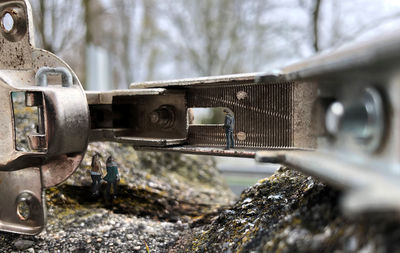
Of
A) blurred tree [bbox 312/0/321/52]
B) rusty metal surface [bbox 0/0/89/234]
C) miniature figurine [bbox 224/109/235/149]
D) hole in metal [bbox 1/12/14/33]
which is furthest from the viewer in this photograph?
blurred tree [bbox 312/0/321/52]

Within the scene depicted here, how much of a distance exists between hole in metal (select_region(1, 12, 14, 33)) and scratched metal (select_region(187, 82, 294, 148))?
2.24ft

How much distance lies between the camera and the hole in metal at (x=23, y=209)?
4.00 feet

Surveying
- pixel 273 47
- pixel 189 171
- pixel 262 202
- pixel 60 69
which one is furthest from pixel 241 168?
pixel 60 69

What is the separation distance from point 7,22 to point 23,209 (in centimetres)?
69

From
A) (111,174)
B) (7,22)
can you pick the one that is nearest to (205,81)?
(111,174)

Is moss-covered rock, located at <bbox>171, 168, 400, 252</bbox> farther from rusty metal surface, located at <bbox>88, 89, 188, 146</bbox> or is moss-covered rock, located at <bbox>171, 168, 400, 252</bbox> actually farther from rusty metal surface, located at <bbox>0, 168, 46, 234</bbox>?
rusty metal surface, located at <bbox>0, 168, 46, 234</bbox>

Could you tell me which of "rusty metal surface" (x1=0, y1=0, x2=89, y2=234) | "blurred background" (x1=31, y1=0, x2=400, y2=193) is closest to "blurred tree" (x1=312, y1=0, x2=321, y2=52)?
"blurred background" (x1=31, y1=0, x2=400, y2=193)

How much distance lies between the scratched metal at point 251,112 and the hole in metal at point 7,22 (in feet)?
2.24

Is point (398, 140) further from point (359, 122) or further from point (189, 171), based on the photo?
point (189, 171)

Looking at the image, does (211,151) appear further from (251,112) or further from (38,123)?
(38,123)

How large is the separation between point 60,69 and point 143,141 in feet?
1.21

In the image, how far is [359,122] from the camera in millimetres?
561

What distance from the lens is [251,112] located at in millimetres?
1175

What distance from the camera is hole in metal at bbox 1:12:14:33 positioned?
1.28 metres
